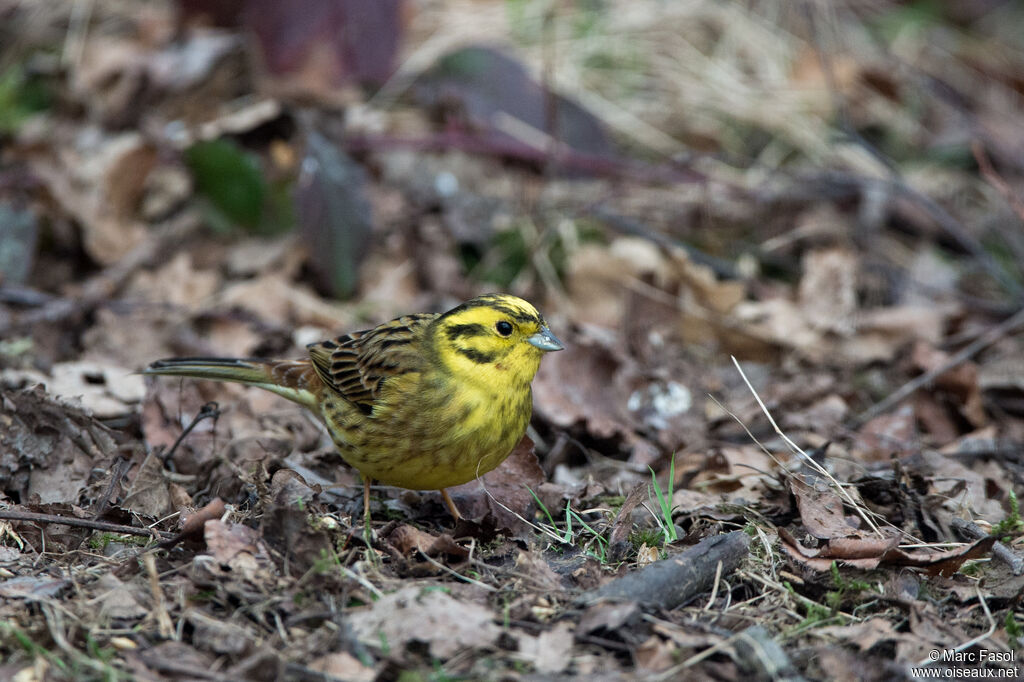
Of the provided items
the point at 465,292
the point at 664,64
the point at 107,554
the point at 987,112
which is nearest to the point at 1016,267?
the point at 987,112

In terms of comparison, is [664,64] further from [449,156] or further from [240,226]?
[240,226]

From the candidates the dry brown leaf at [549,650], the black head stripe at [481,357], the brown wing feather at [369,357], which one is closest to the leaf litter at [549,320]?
the dry brown leaf at [549,650]


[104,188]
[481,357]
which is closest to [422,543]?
[481,357]

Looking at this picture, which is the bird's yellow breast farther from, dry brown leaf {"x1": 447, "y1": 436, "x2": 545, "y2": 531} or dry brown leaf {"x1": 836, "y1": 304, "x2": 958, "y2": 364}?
dry brown leaf {"x1": 836, "y1": 304, "x2": 958, "y2": 364}

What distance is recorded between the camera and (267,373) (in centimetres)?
500

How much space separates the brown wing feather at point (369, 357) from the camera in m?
4.44

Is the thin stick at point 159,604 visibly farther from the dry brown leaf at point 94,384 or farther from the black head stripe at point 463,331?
the dry brown leaf at point 94,384

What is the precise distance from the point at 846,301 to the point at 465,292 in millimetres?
2417

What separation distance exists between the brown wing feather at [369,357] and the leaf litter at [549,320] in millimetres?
460

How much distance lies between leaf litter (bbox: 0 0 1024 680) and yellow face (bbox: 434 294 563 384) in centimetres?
54

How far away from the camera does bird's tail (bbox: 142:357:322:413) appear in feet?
16.1

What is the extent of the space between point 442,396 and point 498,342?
332 millimetres

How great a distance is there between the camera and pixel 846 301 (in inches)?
259

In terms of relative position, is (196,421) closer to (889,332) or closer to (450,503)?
(450,503)
